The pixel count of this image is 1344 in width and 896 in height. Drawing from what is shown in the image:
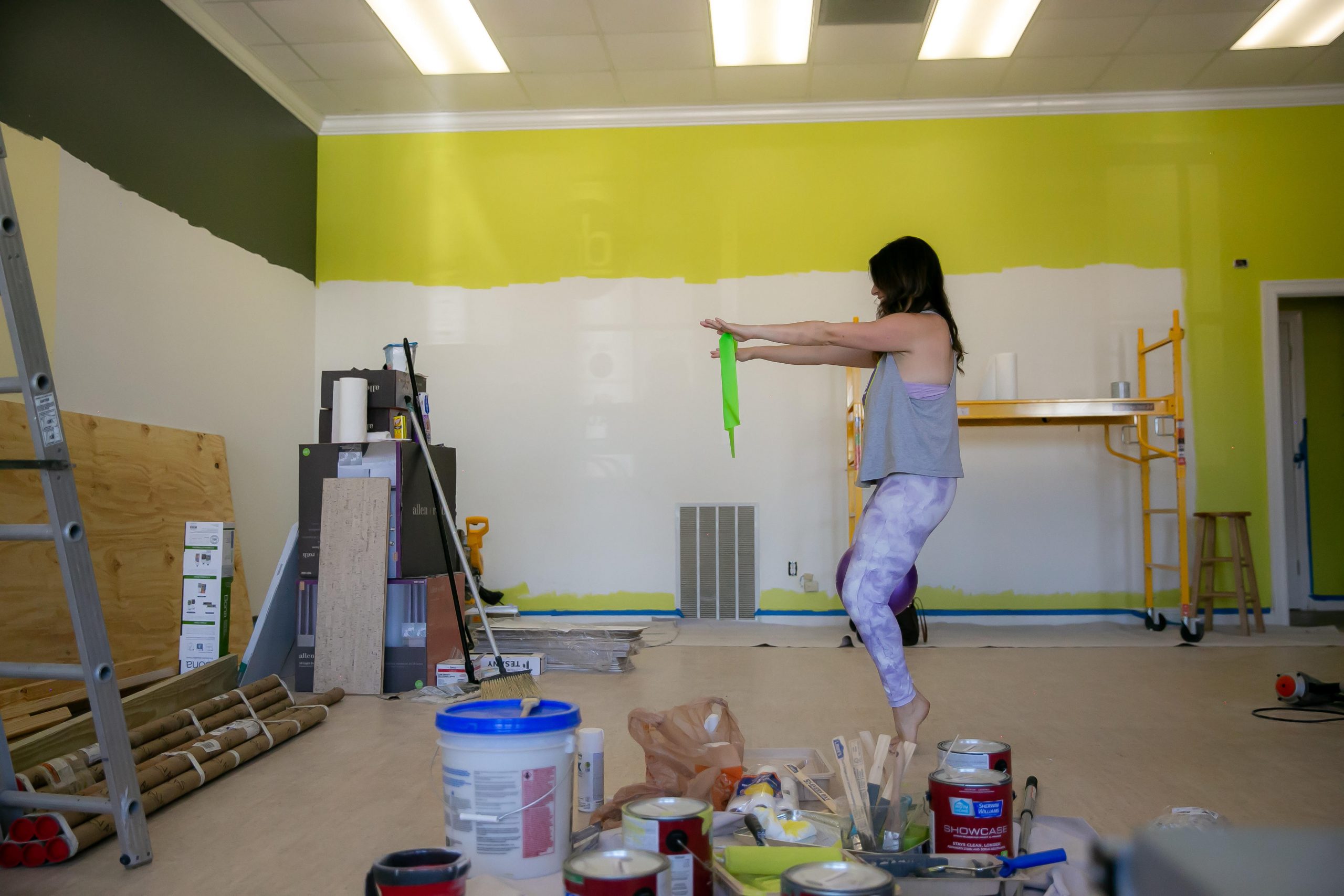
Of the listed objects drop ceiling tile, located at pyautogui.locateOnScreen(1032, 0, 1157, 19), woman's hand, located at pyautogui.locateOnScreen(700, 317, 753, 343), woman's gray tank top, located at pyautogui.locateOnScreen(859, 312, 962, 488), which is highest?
drop ceiling tile, located at pyautogui.locateOnScreen(1032, 0, 1157, 19)

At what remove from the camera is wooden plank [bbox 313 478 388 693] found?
11.6ft

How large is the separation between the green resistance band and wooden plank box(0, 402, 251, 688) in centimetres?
231

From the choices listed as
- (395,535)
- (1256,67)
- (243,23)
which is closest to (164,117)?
(243,23)

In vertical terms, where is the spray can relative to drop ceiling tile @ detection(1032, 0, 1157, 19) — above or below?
below

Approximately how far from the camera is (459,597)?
12.3 ft

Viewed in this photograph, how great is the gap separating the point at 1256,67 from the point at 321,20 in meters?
5.12

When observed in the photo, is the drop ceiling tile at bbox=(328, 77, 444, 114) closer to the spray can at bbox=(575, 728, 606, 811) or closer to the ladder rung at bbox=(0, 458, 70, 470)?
the ladder rung at bbox=(0, 458, 70, 470)

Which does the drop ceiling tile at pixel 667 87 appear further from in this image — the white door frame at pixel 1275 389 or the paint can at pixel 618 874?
the paint can at pixel 618 874

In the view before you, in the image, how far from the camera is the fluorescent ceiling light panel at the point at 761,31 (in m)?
4.55

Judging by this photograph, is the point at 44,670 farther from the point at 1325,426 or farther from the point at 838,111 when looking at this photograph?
the point at 1325,426

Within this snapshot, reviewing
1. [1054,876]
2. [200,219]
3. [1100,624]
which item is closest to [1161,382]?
[1100,624]

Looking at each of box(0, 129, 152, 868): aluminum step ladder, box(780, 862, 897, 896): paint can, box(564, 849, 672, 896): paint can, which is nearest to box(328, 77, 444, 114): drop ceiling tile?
box(0, 129, 152, 868): aluminum step ladder

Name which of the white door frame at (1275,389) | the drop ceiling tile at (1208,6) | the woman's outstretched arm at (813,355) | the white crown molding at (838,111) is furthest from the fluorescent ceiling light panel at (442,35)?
the white door frame at (1275,389)

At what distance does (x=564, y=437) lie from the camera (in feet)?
18.4
